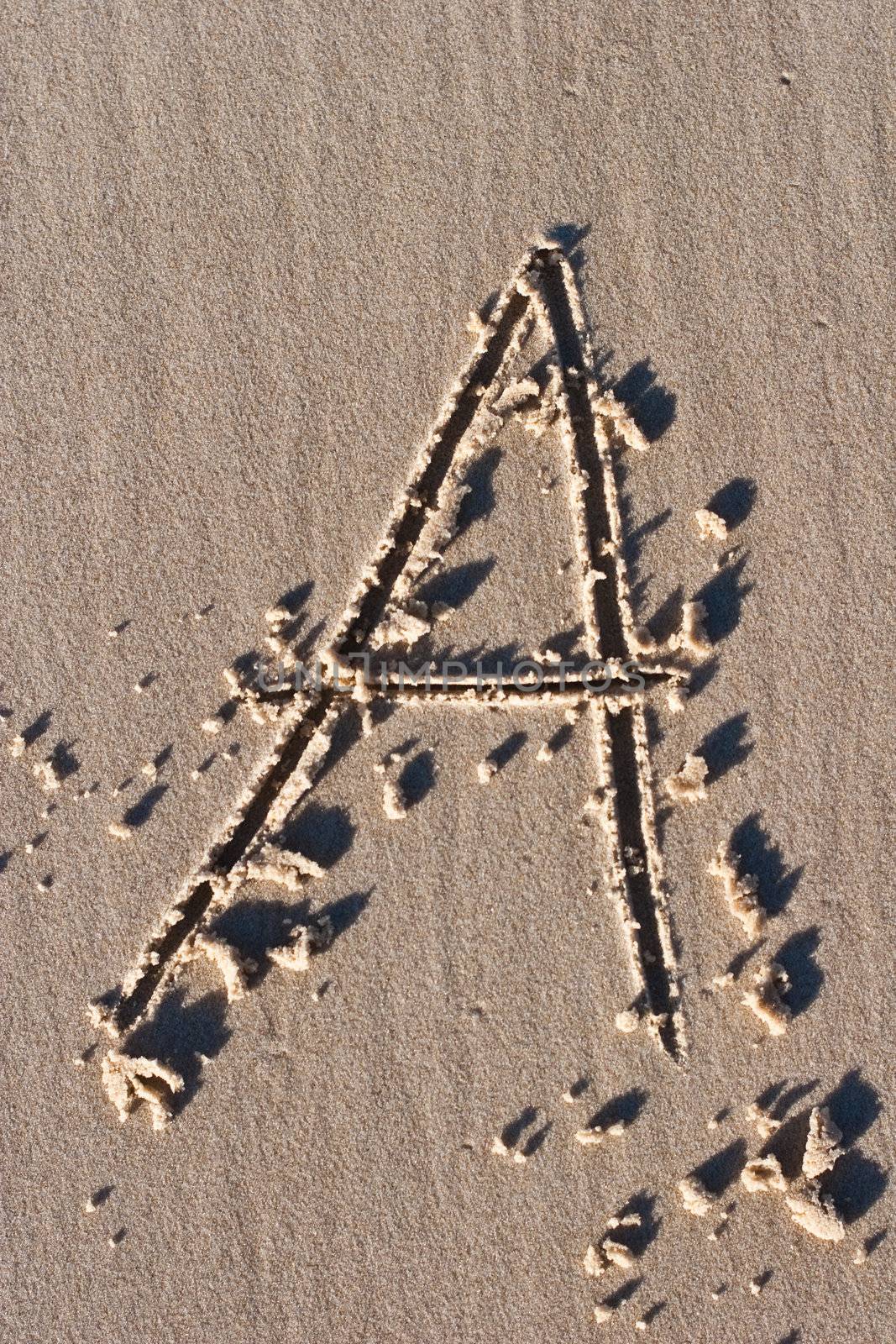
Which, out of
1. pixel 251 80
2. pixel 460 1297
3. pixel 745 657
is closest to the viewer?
pixel 460 1297

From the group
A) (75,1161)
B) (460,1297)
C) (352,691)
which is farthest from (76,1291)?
(352,691)

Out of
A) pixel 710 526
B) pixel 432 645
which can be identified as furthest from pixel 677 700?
pixel 432 645

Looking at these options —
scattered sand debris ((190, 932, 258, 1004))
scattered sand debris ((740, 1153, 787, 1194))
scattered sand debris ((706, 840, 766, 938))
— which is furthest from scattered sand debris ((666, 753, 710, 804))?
scattered sand debris ((190, 932, 258, 1004))

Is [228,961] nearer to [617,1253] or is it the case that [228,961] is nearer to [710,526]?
[617,1253]

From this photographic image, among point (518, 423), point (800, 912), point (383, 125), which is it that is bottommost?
point (800, 912)

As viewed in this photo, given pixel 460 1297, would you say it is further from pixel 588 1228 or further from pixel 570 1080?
pixel 570 1080

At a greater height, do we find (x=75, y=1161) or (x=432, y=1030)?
(x=432, y=1030)

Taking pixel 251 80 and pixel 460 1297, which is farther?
pixel 251 80
